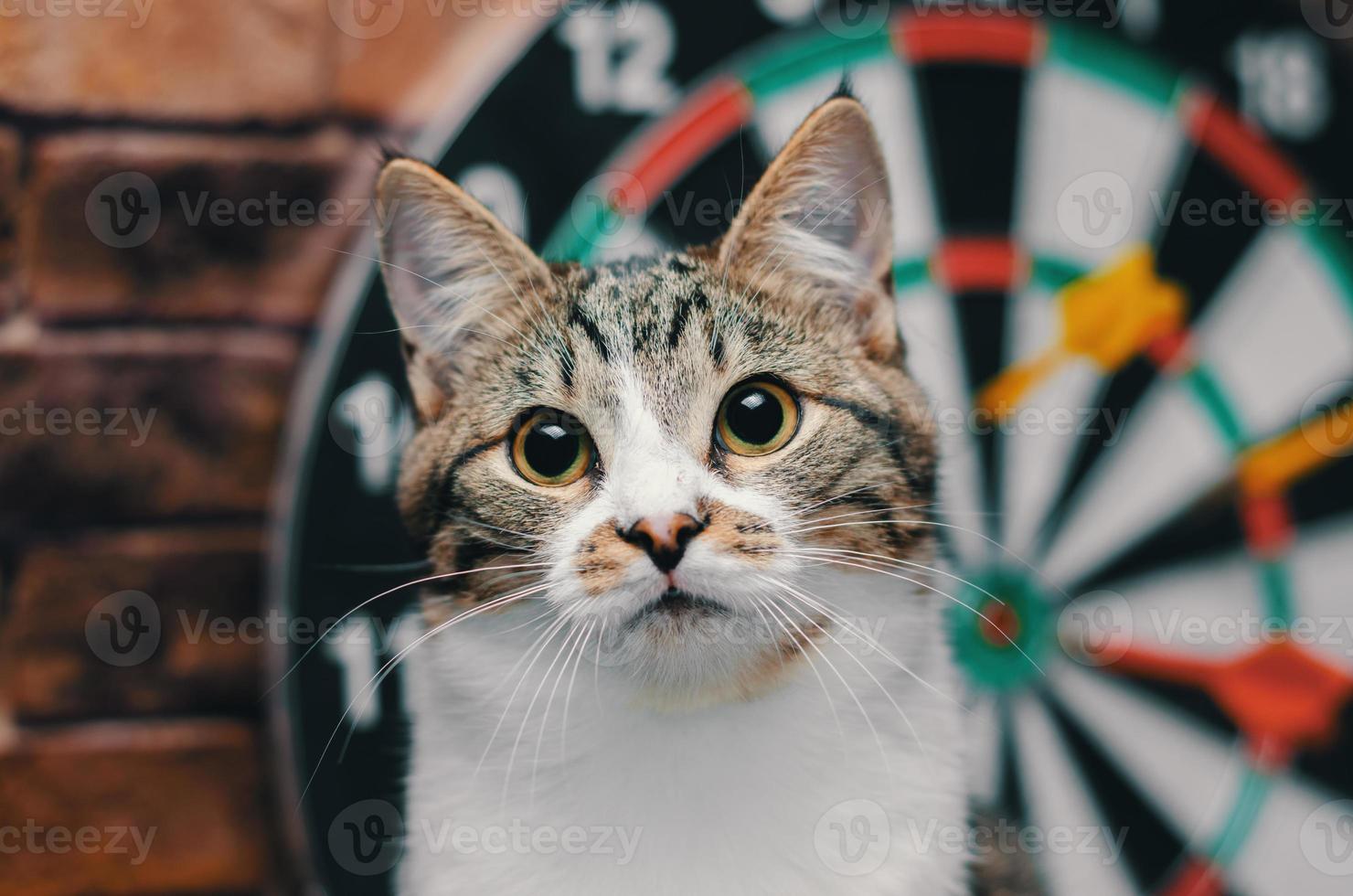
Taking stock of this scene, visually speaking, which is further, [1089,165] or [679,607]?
[1089,165]

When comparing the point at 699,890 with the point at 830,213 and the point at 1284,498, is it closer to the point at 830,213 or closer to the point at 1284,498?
the point at 830,213

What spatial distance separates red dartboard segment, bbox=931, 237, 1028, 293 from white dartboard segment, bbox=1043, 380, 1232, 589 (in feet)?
0.58

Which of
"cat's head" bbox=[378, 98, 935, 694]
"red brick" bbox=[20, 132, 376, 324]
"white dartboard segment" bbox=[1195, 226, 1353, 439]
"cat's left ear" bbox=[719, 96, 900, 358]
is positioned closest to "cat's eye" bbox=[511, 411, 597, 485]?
"cat's head" bbox=[378, 98, 935, 694]

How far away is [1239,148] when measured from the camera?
91 centimetres

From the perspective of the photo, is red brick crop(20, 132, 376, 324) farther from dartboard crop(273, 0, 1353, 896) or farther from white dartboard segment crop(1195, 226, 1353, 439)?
white dartboard segment crop(1195, 226, 1353, 439)

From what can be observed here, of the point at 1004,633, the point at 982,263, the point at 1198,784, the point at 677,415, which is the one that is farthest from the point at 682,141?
the point at 1198,784

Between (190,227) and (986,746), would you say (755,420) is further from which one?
(190,227)

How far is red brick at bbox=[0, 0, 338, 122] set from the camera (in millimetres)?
833

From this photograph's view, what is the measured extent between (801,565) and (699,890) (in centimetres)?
19

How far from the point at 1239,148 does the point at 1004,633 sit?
528 mm

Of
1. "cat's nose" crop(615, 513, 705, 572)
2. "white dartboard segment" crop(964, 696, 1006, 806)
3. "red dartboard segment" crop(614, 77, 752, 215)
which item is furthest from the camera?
"red dartboard segment" crop(614, 77, 752, 215)

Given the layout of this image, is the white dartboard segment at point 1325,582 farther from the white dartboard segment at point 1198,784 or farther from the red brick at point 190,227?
the red brick at point 190,227

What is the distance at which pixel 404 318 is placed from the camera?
1.83 ft

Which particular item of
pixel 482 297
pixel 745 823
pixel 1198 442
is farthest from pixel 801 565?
pixel 1198 442
